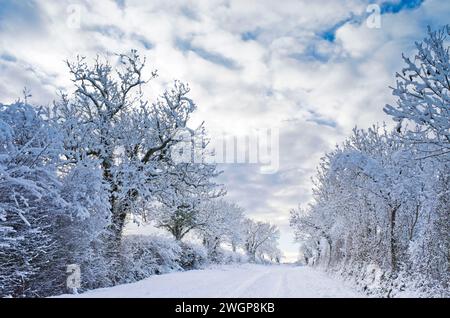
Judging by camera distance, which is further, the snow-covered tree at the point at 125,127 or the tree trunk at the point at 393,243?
the snow-covered tree at the point at 125,127

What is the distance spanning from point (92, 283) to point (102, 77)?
9674 millimetres

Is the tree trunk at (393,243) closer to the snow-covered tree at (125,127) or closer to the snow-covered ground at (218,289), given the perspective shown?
the snow-covered ground at (218,289)

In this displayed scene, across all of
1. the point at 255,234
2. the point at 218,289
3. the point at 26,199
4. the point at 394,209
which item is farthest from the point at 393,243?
the point at 255,234

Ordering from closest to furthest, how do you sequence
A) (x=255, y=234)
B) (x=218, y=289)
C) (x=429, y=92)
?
(x=429, y=92) < (x=218, y=289) < (x=255, y=234)

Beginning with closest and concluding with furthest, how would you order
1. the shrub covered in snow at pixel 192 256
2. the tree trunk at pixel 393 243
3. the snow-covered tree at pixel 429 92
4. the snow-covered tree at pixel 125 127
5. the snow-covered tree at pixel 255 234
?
the snow-covered tree at pixel 429 92 → the tree trunk at pixel 393 243 → the snow-covered tree at pixel 125 127 → the shrub covered in snow at pixel 192 256 → the snow-covered tree at pixel 255 234

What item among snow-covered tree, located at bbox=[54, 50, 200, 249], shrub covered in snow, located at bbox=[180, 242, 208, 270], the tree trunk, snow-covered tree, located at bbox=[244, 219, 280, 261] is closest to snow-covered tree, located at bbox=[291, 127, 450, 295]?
the tree trunk

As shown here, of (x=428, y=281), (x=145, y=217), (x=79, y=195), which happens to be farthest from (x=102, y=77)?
(x=428, y=281)

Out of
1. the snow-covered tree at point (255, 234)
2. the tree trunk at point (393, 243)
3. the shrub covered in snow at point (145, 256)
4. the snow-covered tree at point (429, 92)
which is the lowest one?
the snow-covered tree at point (255, 234)

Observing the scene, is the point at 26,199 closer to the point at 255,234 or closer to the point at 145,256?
the point at 145,256

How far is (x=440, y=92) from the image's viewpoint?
287 inches

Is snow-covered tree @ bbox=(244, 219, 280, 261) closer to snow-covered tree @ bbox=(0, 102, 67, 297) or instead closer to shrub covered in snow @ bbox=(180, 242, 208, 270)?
shrub covered in snow @ bbox=(180, 242, 208, 270)

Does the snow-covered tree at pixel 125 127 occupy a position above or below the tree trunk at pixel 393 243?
above

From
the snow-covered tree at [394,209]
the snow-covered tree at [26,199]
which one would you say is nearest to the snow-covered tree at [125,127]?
the snow-covered tree at [26,199]
